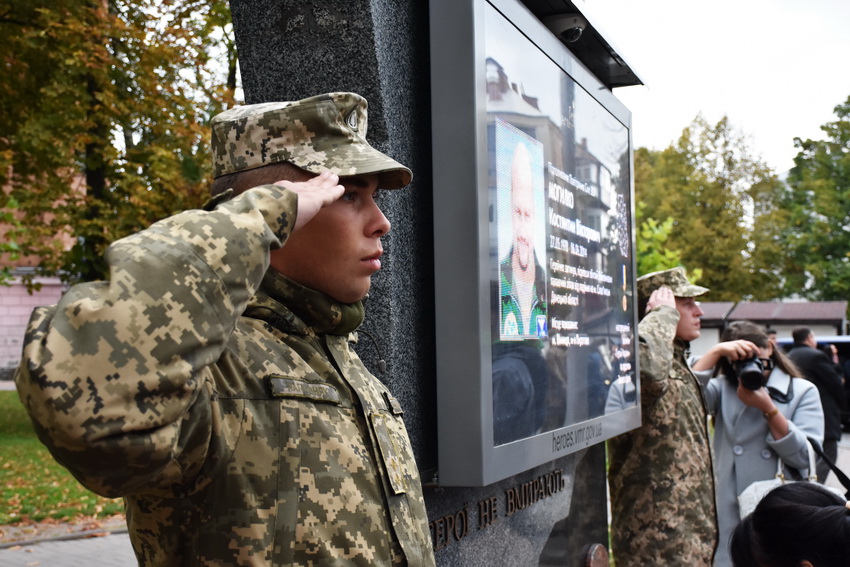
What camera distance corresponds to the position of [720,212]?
3341 cm

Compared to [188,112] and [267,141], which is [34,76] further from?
[267,141]

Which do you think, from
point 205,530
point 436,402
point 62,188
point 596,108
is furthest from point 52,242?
point 205,530

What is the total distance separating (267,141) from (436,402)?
1.19 meters

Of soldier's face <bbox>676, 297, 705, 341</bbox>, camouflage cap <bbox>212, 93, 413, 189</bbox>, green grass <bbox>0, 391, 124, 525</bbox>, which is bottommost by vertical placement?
green grass <bbox>0, 391, 124, 525</bbox>

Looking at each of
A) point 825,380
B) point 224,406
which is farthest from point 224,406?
point 825,380

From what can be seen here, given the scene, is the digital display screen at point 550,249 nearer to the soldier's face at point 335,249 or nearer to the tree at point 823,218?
the soldier's face at point 335,249

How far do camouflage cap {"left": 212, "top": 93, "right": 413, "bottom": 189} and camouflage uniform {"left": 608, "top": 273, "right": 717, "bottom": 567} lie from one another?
130 inches

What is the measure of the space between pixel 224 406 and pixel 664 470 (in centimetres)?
356

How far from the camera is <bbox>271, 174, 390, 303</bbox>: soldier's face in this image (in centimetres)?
183

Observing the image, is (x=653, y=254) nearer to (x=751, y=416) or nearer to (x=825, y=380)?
(x=825, y=380)

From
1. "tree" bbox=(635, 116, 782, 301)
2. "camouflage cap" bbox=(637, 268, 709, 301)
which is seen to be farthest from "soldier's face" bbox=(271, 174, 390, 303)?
"tree" bbox=(635, 116, 782, 301)

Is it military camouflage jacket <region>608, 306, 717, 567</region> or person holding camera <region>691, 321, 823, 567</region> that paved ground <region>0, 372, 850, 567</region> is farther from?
person holding camera <region>691, 321, 823, 567</region>

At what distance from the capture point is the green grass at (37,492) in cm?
958

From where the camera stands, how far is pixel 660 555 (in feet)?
14.9
